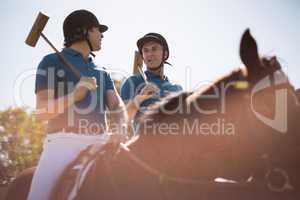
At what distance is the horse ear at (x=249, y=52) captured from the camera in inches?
79.2

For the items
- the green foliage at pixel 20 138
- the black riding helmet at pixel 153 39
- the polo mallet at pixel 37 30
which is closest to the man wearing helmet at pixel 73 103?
the polo mallet at pixel 37 30

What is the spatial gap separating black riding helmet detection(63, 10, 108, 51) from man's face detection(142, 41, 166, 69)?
1908 millimetres

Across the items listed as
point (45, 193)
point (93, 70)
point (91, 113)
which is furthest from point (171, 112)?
point (93, 70)

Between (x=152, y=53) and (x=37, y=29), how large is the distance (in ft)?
5.75

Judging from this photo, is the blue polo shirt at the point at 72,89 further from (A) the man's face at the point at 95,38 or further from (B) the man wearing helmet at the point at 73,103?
(A) the man's face at the point at 95,38

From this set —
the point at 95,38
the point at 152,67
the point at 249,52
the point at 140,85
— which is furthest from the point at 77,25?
the point at 249,52

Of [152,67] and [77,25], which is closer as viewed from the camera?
[77,25]

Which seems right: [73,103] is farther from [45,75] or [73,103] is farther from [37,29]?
[37,29]

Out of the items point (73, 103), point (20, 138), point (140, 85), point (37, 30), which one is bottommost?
point (20, 138)

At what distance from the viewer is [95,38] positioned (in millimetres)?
3754

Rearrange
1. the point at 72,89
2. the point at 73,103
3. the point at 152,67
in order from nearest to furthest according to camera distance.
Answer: the point at 73,103
the point at 72,89
the point at 152,67

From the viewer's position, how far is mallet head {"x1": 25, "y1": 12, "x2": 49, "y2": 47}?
446 centimetres

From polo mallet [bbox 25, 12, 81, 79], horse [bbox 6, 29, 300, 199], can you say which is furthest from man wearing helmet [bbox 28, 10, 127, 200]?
polo mallet [bbox 25, 12, 81, 79]

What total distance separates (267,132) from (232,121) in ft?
0.62
